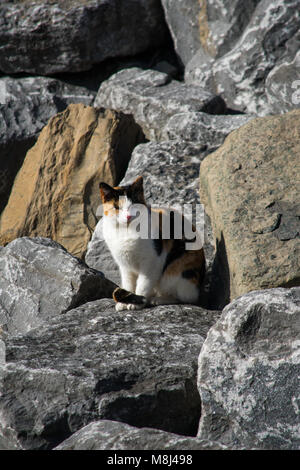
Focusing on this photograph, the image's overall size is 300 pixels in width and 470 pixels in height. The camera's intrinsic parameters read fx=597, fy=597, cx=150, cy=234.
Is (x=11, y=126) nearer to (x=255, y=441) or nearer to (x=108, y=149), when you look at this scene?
(x=108, y=149)

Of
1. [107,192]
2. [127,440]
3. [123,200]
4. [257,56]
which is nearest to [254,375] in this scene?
[127,440]

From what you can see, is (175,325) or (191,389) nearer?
(191,389)

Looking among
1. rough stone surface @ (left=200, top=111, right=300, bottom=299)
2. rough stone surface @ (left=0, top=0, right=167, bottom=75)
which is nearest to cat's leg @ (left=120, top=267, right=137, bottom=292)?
rough stone surface @ (left=200, top=111, right=300, bottom=299)

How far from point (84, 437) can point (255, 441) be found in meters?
0.96

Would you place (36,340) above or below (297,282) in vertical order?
below

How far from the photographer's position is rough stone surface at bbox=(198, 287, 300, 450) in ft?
10.8

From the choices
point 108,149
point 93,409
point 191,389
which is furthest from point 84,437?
point 108,149

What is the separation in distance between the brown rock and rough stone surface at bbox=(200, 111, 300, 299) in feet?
6.26

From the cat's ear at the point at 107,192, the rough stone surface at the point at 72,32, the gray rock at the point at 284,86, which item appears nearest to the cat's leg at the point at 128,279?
the cat's ear at the point at 107,192

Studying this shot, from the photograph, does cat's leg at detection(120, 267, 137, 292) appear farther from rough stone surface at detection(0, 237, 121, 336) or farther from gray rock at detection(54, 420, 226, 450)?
gray rock at detection(54, 420, 226, 450)

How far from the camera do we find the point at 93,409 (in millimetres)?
3518

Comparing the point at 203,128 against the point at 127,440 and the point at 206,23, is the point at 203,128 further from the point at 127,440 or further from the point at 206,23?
the point at 127,440

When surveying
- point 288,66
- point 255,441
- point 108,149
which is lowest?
point 255,441

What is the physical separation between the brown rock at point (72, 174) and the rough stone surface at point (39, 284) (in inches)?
41.2
